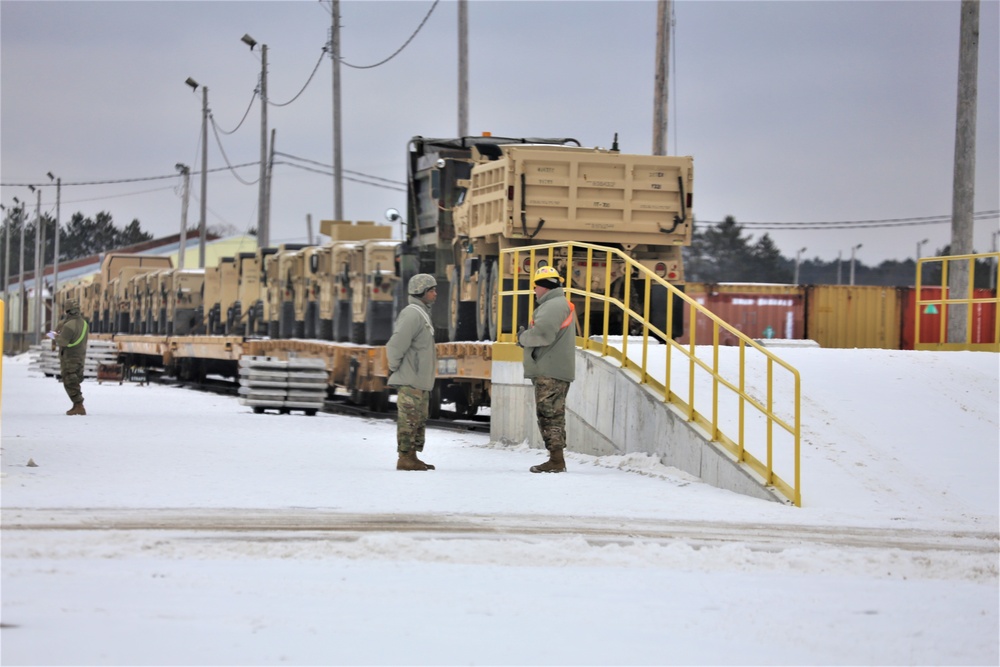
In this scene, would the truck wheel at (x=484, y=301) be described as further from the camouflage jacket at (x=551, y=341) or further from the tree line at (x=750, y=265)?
the tree line at (x=750, y=265)

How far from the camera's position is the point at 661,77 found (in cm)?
2597

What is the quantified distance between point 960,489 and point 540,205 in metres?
8.40

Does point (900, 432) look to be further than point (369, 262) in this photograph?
No

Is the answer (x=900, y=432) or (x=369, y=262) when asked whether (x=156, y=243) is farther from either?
(x=900, y=432)

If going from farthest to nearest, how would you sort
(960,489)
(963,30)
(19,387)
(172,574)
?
1. (19,387)
2. (963,30)
3. (960,489)
4. (172,574)

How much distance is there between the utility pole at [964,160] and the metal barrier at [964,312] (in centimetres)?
9

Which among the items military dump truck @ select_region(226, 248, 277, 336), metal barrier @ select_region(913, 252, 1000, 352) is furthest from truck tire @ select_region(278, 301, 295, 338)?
metal barrier @ select_region(913, 252, 1000, 352)

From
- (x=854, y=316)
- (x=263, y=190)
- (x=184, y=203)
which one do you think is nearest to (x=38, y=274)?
(x=184, y=203)

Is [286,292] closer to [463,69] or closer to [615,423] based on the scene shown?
[463,69]

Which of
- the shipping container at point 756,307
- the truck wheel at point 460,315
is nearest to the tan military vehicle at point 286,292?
the truck wheel at point 460,315

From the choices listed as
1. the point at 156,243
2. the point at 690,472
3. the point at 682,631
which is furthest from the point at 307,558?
the point at 156,243

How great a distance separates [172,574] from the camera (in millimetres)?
6980

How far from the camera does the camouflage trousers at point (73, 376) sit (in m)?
20.0

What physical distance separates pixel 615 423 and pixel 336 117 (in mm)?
32067
